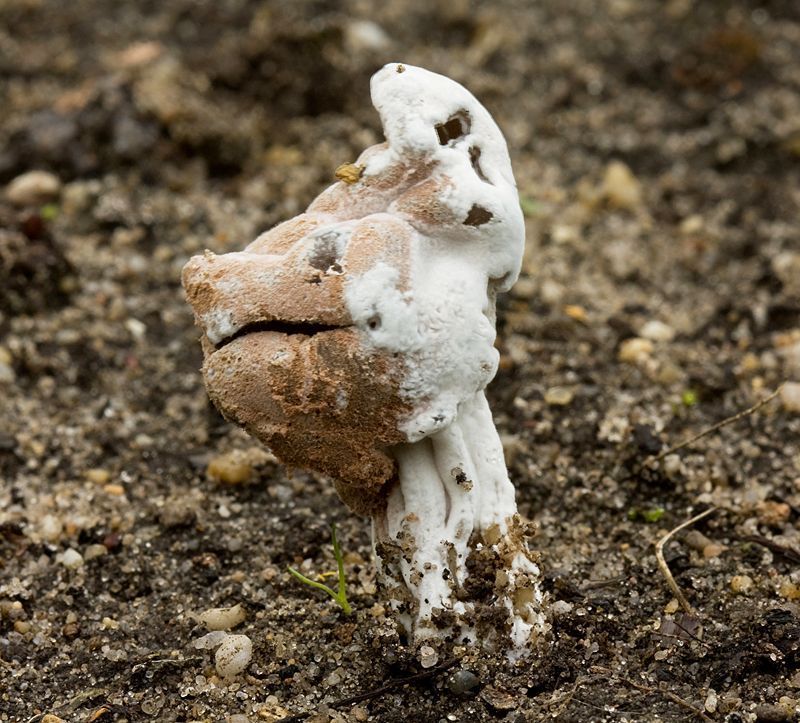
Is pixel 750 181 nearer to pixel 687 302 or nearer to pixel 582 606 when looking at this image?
pixel 687 302

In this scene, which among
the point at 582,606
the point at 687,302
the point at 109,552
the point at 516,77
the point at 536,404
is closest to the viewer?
the point at 582,606

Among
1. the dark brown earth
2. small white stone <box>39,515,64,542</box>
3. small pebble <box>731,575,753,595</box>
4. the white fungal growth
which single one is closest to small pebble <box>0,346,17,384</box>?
the dark brown earth

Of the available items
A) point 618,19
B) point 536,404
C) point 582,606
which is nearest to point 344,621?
point 582,606

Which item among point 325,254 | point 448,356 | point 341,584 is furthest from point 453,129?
point 341,584

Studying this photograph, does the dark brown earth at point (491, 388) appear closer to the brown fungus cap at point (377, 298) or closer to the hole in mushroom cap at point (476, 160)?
the brown fungus cap at point (377, 298)

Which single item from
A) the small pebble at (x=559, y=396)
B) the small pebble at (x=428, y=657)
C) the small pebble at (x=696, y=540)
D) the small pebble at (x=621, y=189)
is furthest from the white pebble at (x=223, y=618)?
the small pebble at (x=621, y=189)

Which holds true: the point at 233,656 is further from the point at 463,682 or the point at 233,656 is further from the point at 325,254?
the point at 325,254
